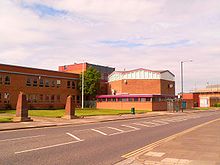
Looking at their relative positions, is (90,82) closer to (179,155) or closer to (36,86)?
(36,86)

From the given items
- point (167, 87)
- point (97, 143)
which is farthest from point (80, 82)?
A: point (97, 143)

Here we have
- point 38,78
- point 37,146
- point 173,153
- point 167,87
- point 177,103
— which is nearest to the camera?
point 173,153

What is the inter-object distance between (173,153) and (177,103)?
49.5 m

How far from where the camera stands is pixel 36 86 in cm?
5353

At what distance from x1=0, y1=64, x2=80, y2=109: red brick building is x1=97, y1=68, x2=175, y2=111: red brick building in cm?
840

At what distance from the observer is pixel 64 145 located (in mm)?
11969

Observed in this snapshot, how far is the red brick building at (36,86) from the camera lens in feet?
158

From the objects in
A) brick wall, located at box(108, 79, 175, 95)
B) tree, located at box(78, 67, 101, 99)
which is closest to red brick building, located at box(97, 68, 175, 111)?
brick wall, located at box(108, 79, 175, 95)

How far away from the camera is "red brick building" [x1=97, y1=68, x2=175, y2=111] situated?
189 ft

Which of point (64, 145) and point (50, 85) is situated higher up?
point (50, 85)

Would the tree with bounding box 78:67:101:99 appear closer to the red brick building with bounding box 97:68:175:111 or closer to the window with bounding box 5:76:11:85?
the red brick building with bounding box 97:68:175:111

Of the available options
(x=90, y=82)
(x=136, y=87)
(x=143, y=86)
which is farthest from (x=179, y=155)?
(x=136, y=87)

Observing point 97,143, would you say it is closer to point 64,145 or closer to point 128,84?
point 64,145

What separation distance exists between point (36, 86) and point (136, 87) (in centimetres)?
2311
